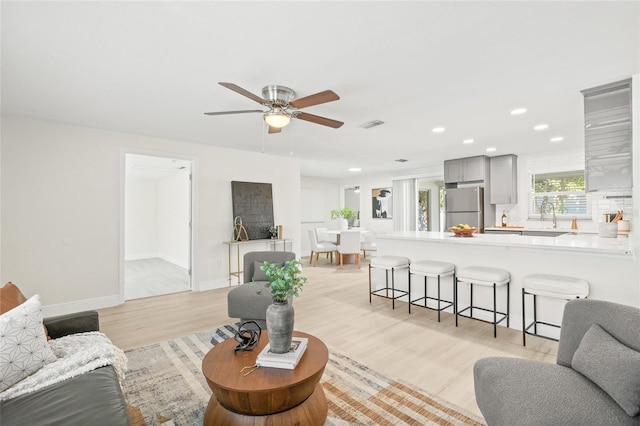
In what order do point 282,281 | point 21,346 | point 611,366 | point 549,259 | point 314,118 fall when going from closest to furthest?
point 611,366 → point 21,346 → point 282,281 → point 314,118 → point 549,259

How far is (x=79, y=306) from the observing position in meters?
4.14

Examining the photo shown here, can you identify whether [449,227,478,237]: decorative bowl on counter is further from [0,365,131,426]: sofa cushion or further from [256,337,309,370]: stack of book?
[0,365,131,426]: sofa cushion

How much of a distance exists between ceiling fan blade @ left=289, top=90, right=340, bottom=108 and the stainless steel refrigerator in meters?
4.84

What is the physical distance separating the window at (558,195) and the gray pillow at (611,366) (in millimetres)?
5345

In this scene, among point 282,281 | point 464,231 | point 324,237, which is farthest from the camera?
point 324,237

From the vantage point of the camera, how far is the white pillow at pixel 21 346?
155 centimetres

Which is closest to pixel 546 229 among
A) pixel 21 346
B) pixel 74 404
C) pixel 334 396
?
pixel 334 396

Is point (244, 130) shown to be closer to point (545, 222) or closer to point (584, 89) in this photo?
point (584, 89)

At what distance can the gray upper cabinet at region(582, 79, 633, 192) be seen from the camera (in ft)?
8.93

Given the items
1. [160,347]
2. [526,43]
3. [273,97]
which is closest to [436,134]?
[526,43]

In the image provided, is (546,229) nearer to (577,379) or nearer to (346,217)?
(346,217)

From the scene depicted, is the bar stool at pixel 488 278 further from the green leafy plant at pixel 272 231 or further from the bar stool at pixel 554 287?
the green leafy plant at pixel 272 231

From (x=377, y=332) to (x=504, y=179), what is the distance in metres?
4.74

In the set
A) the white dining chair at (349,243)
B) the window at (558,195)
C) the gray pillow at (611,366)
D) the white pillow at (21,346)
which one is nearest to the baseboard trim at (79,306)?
the white pillow at (21,346)
